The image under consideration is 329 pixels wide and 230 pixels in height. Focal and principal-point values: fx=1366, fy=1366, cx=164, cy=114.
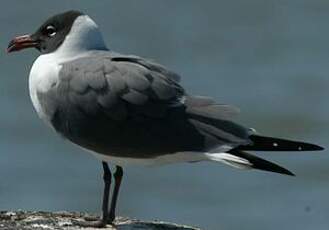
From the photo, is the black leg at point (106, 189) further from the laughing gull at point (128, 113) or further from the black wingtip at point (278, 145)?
the black wingtip at point (278, 145)

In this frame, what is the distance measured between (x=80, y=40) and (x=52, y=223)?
106cm

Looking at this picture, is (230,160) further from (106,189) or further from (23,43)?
(23,43)

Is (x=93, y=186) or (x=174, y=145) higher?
(x=174, y=145)

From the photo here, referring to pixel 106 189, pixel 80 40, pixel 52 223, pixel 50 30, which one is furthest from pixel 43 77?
pixel 52 223

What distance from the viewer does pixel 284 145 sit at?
253 inches

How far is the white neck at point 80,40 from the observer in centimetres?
695

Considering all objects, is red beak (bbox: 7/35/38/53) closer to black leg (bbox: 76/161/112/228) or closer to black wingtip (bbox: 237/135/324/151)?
black leg (bbox: 76/161/112/228)

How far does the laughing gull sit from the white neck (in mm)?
156

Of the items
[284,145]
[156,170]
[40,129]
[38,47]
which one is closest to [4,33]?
[40,129]

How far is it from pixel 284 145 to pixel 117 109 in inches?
33.3

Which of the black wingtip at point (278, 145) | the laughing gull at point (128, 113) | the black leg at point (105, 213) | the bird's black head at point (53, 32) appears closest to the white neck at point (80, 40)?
the bird's black head at point (53, 32)

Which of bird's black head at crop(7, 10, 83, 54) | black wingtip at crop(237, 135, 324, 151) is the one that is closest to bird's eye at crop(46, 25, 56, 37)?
bird's black head at crop(7, 10, 83, 54)

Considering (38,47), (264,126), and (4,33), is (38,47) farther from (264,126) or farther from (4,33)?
(4,33)

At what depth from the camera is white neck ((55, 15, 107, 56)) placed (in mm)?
6953
